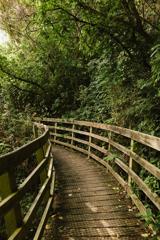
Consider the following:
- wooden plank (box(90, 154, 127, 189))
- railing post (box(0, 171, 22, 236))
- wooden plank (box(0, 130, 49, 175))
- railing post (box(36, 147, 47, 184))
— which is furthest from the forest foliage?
railing post (box(0, 171, 22, 236))

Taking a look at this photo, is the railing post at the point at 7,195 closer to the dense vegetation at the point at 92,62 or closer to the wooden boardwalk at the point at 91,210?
the wooden boardwalk at the point at 91,210

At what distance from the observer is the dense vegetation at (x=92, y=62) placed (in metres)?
8.16

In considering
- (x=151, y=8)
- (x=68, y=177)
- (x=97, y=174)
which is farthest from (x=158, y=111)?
(x=151, y=8)

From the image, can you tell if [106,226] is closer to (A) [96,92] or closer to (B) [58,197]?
(B) [58,197]

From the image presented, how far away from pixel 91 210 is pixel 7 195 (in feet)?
9.09

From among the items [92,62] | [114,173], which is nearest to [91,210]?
[114,173]

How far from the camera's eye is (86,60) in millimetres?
16406

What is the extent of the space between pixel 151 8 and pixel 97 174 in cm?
498

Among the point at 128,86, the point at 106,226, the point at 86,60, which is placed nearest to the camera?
the point at 106,226

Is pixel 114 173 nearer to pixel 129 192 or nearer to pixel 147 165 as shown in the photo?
pixel 129 192

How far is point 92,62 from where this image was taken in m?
14.4

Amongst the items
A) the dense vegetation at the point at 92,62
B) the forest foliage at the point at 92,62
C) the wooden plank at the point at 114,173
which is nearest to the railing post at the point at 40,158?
the wooden plank at the point at 114,173

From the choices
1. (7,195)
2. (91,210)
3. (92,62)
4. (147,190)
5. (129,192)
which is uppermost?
(92,62)

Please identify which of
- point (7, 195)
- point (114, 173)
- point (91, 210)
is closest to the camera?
point (7, 195)
